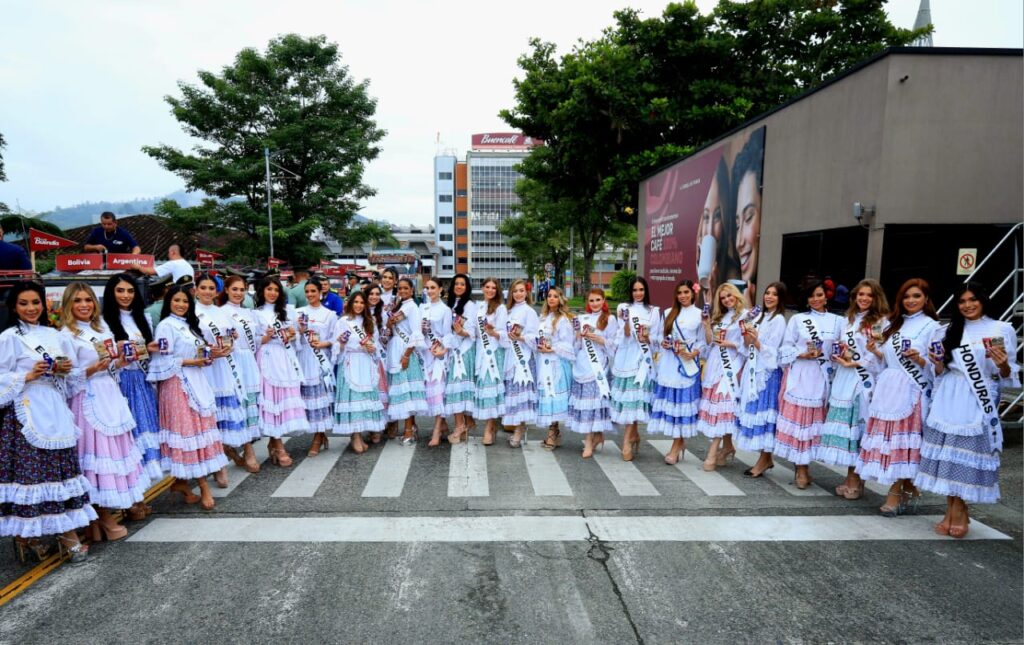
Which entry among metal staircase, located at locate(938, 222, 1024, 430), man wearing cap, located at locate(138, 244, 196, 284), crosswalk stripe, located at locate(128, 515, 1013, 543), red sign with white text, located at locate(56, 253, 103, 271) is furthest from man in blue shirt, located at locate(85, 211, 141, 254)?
metal staircase, located at locate(938, 222, 1024, 430)

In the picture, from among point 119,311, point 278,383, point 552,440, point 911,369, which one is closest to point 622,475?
point 552,440

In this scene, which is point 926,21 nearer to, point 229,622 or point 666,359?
point 666,359

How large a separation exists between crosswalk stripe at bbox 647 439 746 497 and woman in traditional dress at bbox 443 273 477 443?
7.96ft

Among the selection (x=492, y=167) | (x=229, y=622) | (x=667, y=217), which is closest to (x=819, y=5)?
(x=667, y=217)

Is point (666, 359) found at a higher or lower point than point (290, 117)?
lower

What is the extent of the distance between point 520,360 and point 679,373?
1.79m

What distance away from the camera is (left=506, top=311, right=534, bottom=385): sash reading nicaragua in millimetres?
6688

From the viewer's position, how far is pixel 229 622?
3287 millimetres

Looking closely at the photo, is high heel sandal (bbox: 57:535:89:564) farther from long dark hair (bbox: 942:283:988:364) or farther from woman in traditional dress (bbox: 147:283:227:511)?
long dark hair (bbox: 942:283:988:364)

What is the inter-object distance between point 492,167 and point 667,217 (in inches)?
2797

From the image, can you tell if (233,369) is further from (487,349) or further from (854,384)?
(854,384)

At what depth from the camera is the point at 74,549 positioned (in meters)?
4.01

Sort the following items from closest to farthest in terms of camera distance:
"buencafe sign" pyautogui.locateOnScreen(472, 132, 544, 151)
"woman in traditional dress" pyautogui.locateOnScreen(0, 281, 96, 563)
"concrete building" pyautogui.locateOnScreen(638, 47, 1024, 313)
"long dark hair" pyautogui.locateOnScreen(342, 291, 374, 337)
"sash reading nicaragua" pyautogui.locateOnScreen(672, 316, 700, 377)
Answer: "woman in traditional dress" pyautogui.locateOnScreen(0, 281, 96, 563), "sash reading nicaragua" pyautogui.locateOnScreen(672, 316, 700, 377), "long dark hair" pyautogui.locateOnScreen(342, 291, 374, 337), "concrete building" pyautogui.locateOnScreen(638, 47, 1024, 313), "buencafe sign" pyautogui.locateOnScreen(472, 132, 544, 151)

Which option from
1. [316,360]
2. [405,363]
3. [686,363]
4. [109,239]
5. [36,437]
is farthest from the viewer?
[109,239]
